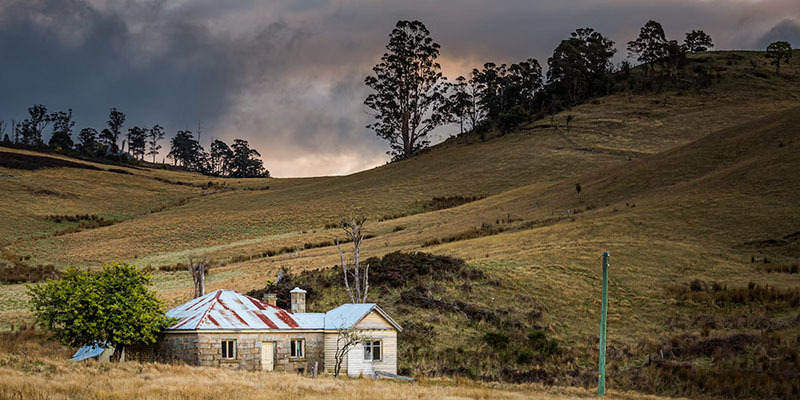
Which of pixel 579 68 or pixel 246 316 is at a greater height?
pixel 579 68

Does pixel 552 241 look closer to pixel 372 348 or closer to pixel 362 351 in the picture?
pixel 372 348

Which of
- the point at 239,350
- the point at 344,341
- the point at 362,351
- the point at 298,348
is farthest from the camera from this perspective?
the point at 362,351

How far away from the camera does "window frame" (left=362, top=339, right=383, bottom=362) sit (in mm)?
34062

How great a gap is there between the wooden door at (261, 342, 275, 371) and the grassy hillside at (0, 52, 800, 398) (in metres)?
6.99

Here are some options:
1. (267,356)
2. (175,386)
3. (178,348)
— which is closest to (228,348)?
(267,356)

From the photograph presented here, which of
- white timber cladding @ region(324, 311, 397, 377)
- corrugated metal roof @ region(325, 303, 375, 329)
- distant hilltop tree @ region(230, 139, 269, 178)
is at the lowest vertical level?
white timber cladding @ region(324, 311, 397, 377)

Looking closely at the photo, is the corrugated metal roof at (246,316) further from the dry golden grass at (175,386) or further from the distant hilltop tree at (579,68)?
the distant hilltop tree at (579,68)

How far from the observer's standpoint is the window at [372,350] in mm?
34094

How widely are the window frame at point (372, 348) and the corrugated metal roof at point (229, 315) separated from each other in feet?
11.1

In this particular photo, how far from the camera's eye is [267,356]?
3222cm

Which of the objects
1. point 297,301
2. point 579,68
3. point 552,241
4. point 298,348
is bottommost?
point 298,348

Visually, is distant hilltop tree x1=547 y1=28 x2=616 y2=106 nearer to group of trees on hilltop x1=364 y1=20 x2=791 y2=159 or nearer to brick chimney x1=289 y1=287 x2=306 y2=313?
group of trees on hilltop x1=364 y1=20 x2=791 y2=159

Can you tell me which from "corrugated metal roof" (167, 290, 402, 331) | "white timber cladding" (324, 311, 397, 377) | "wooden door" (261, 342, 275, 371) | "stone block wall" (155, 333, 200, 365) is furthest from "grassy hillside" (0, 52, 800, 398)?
"stone block wall" (155, 333, 200, 365)

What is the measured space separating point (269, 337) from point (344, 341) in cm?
364
